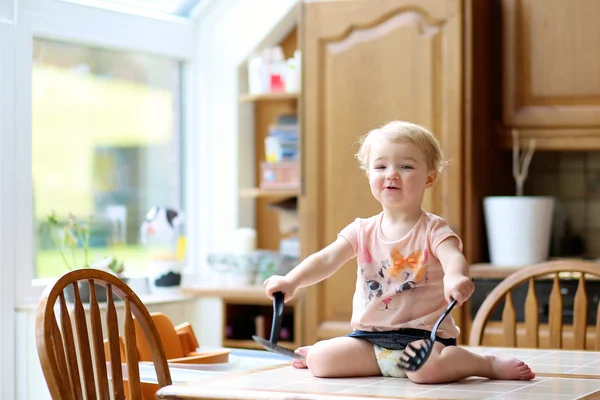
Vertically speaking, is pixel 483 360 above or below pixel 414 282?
below

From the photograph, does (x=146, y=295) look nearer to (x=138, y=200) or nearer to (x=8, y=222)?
(x=138, y=200)

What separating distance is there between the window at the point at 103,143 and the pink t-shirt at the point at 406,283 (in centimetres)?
203

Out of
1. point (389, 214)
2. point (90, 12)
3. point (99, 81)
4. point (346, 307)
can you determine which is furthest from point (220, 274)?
point (389, 214)

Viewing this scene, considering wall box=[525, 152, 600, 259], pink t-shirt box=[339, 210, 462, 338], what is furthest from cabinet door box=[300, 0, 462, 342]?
pink t-shirt box=[339, 210, 462, 338]

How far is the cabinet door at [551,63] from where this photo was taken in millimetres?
3139

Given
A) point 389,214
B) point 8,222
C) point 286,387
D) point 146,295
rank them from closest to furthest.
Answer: point 286,387
point 389,214
point 8,222
point 146,295

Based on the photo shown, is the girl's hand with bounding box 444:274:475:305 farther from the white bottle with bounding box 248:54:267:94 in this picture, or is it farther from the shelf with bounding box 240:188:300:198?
the white bottle with bounding box 248:54:267:94

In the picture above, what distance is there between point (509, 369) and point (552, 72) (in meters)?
2.04

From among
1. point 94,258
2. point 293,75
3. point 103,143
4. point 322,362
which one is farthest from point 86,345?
point 293,75

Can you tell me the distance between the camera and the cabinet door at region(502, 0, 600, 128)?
3139 mm

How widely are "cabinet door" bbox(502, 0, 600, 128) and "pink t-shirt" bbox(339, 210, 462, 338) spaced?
193 cm

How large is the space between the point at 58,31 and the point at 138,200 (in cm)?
74

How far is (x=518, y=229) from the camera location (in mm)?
3154

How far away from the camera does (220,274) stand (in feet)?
11.7
